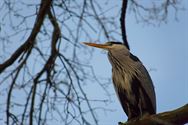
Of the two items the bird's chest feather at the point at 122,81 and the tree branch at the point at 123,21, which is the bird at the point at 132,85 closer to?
the bird's chest feather at the point at 122,81

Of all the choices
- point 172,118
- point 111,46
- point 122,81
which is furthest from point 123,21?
point 172,118

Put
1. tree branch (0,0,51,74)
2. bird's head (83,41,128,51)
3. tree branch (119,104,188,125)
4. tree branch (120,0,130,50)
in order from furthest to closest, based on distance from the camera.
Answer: bird's head (83,41,128,51)
tree branch (0,0,51,74)
tree branch (120,0,130,50)
tree branch (119,104,188,125)

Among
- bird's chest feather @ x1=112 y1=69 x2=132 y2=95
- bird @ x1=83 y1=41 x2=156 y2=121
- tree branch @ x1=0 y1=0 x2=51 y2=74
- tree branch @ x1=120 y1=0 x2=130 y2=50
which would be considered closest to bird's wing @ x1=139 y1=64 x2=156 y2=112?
bird @ x1=83 y1=41 x2=156 y2=121

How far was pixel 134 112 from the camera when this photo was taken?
166 inches

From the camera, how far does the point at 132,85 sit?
4.26 m

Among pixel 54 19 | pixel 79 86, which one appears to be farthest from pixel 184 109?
pixel 54 19

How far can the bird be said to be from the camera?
421 cm

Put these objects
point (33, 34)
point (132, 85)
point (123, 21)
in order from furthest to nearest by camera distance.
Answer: point (33, 34) → point (123, 21) → point (132, 85)

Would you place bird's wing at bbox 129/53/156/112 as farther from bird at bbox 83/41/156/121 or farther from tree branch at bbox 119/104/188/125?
tree branch at bbox 119/104/188/125

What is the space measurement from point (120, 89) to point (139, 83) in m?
0.19

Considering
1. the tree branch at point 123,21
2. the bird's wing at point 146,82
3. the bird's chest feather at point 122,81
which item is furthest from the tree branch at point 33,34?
the bird's wing at point 146,82

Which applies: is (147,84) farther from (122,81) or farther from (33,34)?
(33,34)

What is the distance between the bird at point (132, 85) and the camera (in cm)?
421

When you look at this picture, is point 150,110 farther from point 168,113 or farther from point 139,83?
point 168,113
